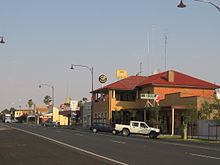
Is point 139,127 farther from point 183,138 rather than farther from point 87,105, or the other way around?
point 87,105

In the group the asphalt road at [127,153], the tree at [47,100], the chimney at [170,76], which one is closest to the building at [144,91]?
the chimney at [170,76]

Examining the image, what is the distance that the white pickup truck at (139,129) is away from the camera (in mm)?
40459

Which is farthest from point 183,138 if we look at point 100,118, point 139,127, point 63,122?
point 63,122

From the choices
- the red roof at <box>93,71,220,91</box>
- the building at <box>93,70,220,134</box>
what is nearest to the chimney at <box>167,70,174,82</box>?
the building at <box>93,70,220,134</box>

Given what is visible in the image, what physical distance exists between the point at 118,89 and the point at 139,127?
79.6 feet

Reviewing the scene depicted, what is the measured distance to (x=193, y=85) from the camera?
6050 centimetres

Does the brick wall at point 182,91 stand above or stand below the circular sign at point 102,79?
below

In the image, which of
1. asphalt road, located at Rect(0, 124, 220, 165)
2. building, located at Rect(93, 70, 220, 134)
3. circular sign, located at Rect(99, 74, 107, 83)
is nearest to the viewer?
asphalt road, located at Rect(0, 124, 220, 165)

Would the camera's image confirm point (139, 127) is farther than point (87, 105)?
No

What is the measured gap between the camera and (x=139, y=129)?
4200 cm

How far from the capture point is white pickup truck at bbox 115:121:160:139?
40459 mm

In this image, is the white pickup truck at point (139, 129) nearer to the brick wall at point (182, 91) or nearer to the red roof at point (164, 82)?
the red roof at point (164, 82)

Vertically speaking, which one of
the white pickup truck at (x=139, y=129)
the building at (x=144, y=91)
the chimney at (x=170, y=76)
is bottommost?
the white pickup truck at (x=139, y=129)

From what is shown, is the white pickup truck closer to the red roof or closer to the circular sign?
the red roof
